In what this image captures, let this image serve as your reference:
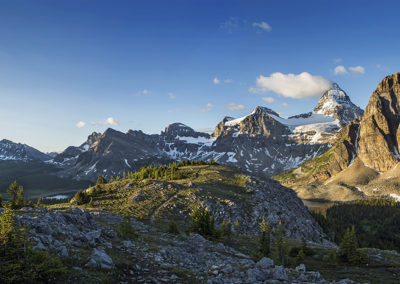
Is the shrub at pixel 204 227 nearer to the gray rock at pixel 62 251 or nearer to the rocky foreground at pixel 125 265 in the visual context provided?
the rocky foreground at pixel 125 265

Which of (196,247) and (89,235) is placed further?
(196,247)

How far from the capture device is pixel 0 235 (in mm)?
12961

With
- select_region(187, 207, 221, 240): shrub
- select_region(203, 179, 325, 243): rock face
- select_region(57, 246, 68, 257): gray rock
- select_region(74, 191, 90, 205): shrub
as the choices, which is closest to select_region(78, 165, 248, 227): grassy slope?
select_region(74, 191, 90, 205): shrub

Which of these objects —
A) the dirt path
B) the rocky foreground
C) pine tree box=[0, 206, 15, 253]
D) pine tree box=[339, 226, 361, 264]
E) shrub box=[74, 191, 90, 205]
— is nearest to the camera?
pine tree box=[0, 206, 15, 253]

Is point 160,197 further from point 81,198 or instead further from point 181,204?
point 81,198

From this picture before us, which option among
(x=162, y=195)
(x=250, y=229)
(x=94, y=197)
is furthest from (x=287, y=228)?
(x=94, y=197)

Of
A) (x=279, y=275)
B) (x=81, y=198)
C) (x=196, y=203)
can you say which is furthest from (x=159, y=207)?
(x=279, y=275)

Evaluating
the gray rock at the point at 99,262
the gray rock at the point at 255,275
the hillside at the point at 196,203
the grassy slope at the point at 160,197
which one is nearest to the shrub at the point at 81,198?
the hillside at the point at 196,203

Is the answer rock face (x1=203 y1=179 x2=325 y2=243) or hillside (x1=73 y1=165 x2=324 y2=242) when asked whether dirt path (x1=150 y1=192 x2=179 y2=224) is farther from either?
rock face (x1=203 y1=179 x2=325 y2=243)

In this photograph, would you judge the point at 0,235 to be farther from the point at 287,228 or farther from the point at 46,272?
the point at 287,228

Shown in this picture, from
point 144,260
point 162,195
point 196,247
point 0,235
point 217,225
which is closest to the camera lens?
point 0,235

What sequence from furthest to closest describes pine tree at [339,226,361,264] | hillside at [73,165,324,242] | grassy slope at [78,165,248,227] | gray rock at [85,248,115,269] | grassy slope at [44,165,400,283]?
hillside at [73,165,324,242] → grassy slope at [78,165,248,227] → pine tree at [339,226,361,264] → grassy slope at [44,165,400,283] → gray rock at [85,248,115,269]

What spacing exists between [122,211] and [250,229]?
36199 millimetres

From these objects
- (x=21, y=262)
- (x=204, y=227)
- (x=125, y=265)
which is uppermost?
(x=21, y=262)
